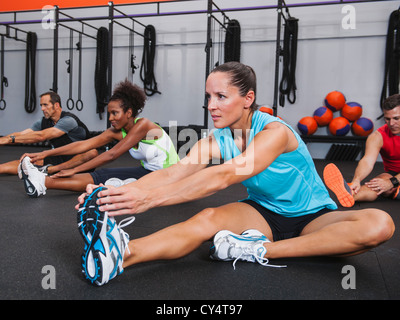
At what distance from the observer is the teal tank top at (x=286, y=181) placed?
1.40m

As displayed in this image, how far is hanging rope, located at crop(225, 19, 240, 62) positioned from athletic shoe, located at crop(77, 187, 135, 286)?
512cm

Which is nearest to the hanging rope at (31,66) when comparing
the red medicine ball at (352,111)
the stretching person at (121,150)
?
the stretching person at (121,150)

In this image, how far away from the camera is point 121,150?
2.56 metres

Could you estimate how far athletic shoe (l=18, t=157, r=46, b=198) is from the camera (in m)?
2.57

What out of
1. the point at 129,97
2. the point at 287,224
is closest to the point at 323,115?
the point at 129,97

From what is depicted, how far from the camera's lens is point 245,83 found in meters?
1.33

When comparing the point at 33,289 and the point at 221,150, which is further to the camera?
the point at 221,150

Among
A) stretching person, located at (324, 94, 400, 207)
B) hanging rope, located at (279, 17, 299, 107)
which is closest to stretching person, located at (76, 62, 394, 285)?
stretching person, located at (324, 94, 400, 207)

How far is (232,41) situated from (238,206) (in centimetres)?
505

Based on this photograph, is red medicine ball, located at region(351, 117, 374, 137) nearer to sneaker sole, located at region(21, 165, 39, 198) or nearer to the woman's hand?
sneaker sole, located at region(21, 165, 39, 198)
